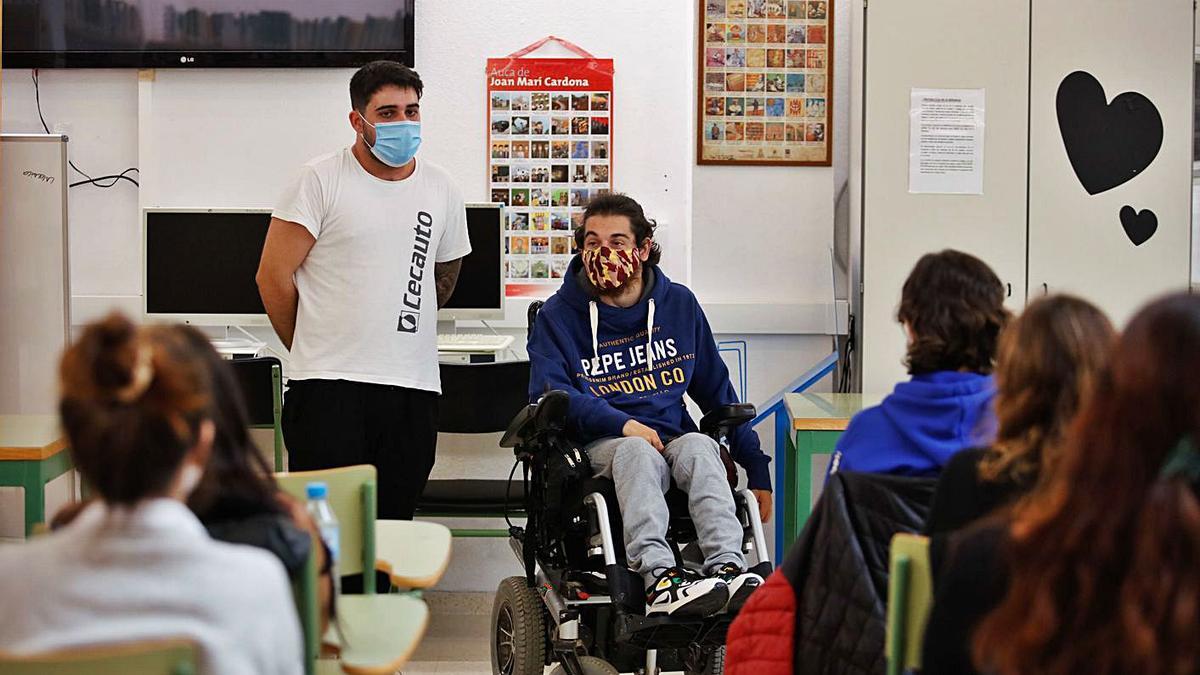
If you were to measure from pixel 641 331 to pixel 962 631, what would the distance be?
2122mm

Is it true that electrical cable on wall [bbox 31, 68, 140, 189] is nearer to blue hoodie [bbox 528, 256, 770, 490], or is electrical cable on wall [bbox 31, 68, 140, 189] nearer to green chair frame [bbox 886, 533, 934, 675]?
blue hoodie [bbox 528, 256, 770, 490]

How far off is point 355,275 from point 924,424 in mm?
1548

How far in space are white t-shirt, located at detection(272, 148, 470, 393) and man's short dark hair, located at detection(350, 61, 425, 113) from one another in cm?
14

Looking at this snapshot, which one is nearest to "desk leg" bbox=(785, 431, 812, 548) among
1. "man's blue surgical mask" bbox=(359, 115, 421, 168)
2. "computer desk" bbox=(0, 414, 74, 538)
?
"man's blue surgical mask" bbox=(359, 115, 421, 168)

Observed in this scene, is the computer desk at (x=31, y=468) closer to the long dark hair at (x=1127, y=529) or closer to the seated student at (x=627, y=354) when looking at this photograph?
the seated student at (x=627, y=354)

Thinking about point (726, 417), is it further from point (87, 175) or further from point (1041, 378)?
point (87, 175)

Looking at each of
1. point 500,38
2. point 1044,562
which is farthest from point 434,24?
point 1044,562

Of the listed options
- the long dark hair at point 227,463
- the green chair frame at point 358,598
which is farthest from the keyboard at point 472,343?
the long dark hair at point 227,463

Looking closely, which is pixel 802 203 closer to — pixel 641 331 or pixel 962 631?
pixel 641 331

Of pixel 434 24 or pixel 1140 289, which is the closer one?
pixel 1140 289

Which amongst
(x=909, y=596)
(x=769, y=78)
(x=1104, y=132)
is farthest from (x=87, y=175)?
(x=909, y=596)

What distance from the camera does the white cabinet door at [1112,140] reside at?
4211 millimetres

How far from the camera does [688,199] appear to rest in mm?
4734

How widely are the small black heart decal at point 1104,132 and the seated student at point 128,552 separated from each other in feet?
11.3
